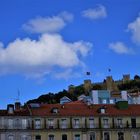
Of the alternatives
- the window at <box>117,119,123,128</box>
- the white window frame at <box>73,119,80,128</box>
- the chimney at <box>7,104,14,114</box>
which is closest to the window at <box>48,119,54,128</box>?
the white window frame at <box>73,119,80,128</box>

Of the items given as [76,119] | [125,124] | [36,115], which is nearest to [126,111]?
[125,124]

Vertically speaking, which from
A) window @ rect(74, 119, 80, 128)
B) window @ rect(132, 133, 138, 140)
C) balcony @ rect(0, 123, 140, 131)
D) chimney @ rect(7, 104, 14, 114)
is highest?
chimney @ rect(7, 104, 14, 114)

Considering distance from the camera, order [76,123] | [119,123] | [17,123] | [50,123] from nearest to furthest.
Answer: [17,123] → [50,123] → [76,123] → [119,123]

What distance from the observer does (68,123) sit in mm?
98812

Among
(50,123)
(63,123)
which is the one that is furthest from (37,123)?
(63,123)

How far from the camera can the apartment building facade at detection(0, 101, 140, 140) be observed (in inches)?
3782

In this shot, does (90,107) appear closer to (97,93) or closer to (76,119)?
(76,119)

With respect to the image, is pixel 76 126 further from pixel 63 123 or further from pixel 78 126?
pixel 63 123

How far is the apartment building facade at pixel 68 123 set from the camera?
96062 millimetres

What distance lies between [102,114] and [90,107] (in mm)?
3959

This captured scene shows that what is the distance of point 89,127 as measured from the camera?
99312mm

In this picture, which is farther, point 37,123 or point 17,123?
point 37,123

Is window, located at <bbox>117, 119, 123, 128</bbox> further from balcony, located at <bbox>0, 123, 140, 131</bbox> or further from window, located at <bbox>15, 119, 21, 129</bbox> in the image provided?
window, located at <bbox>15, 119, 21, 129</bbox>

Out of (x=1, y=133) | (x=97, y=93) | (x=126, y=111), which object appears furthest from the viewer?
(x=97, y=93)
